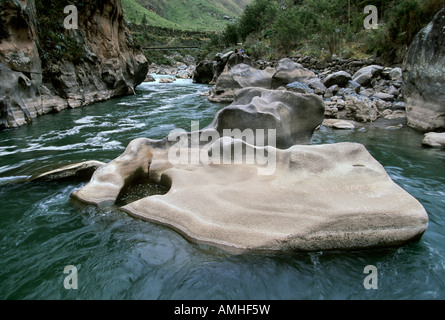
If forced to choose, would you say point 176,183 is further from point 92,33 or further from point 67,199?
point 92,33

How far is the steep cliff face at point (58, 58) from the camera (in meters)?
9.72

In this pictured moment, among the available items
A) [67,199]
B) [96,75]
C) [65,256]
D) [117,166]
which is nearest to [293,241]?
[65,256]

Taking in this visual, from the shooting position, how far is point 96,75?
53.7 feet

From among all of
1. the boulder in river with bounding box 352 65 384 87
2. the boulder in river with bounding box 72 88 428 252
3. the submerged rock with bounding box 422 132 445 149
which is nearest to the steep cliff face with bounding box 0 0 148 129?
the boulder in river with bounding box 72 88 428 252

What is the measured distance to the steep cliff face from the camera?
31.9ft

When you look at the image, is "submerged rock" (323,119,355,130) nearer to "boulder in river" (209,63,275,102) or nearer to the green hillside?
"boulder in river" (209,63,275,102)

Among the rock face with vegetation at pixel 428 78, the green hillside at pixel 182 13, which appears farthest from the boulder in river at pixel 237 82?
the green hillside at pixel 182 13

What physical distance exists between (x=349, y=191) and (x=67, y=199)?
3.66m

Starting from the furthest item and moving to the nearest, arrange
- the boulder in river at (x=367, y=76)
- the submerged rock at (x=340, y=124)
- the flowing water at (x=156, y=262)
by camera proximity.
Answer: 1. the boulder in river at (x=367, y=76)
2. the submerged rock at (x=340, y=124)
3. the flowing water at (x=156, y=262)

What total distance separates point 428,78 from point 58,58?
14.2 metres

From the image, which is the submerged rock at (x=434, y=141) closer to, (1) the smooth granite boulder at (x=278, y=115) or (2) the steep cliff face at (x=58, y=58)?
(1) the smooth granite boulder at (x=278, y=115)

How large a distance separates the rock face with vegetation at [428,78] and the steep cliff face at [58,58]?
39.2ft

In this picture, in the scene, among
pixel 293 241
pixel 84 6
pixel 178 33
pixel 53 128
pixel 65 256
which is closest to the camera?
pixel 293 241

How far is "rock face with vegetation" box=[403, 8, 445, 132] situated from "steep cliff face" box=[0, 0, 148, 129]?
12.0 m
